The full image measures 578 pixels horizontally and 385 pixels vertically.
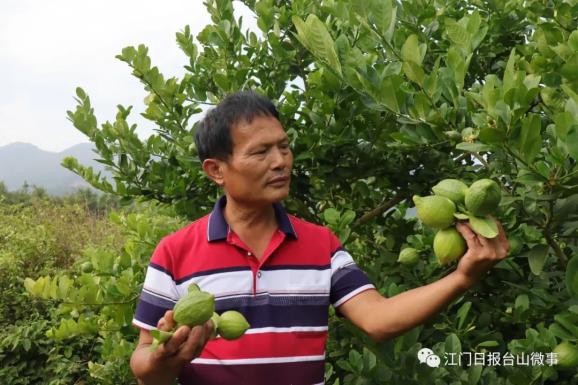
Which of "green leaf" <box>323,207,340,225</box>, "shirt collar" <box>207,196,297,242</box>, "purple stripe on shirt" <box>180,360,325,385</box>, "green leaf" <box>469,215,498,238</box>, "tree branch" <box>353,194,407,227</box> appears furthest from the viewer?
"tree branch" <box>353,194,407,227</box>

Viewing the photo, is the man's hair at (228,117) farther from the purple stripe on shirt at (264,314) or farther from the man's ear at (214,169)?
the purple stripe on shirt at (264,314)

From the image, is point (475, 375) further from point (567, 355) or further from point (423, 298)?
point (423, 298)

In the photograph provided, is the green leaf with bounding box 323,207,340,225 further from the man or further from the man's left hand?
the man's left hand

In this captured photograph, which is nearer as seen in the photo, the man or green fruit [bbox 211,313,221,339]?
green fruit [bbox 211,313,221,339]

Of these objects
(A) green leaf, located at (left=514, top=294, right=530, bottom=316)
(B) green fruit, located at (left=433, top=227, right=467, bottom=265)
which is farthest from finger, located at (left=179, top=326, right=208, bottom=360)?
(A) green leaf, located at (left=514, top=294, right=530, bottom=316)

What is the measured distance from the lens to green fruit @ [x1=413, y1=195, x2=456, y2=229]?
Result: 1.19m

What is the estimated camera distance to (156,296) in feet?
4.93

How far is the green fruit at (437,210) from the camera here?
1.19 m

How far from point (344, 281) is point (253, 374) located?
1.08 ft

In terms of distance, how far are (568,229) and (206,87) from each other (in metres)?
1.49

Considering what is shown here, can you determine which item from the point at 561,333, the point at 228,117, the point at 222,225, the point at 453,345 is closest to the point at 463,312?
the point at 453,345

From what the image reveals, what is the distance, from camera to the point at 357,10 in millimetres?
1563

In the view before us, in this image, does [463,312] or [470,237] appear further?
[463,312]

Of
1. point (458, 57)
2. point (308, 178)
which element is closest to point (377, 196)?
point (308, 178)
